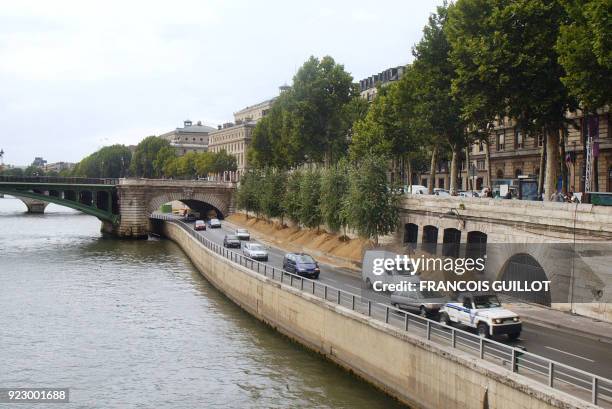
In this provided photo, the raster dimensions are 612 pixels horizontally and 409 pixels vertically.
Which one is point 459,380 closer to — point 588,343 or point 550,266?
point 588,343

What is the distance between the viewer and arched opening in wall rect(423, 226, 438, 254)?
48.2 m

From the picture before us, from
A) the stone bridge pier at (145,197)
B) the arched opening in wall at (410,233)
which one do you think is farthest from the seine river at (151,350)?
the stone bridge pier at (145,197)

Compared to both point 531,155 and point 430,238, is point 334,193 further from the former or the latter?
point 531,155

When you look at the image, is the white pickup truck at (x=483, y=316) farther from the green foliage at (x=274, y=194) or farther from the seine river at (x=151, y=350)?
the green foliage at (x=274, y=194)

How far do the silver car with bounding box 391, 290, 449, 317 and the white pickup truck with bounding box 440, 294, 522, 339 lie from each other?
74 cm

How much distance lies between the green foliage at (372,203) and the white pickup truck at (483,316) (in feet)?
75.2

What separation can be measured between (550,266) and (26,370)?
2628 cm

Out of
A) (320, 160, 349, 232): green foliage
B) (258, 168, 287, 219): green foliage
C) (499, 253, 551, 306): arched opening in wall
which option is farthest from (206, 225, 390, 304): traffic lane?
(258, 168, 287, 219): green foliage

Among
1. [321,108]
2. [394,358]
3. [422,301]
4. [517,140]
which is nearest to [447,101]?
[517,140]

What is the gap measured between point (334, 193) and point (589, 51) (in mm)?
31412

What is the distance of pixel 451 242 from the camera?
4603cm

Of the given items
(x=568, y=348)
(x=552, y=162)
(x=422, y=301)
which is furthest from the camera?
(x=552, y=162)

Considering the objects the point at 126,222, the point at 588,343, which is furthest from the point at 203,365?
the point at 126,222

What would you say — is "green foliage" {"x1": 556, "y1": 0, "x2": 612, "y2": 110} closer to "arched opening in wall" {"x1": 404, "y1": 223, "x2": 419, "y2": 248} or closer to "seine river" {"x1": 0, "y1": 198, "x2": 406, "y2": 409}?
"arched opening in wall" {"x1": 404, "y1": 223, "x2": 419, "y2": 248}
